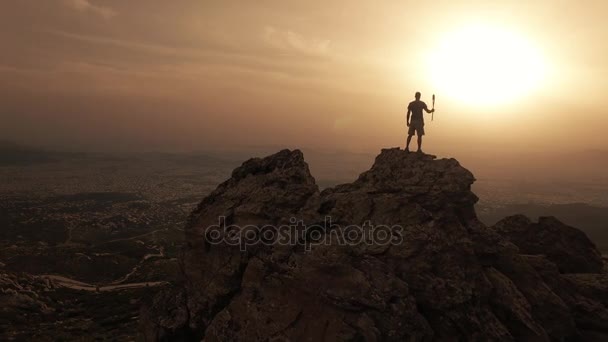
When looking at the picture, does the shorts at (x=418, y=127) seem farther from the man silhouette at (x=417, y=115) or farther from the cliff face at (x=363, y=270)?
the cliff face at (x=363, y=270)

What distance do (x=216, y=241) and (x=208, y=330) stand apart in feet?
29.7

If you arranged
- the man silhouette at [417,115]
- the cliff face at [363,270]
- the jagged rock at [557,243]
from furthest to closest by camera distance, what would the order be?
the jagged rock at [557,243], the man silhouette at [417,115], the cliff face at [363,270]

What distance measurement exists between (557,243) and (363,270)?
38950mm

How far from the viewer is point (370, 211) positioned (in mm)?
37000

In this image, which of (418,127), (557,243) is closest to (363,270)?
(418,127)

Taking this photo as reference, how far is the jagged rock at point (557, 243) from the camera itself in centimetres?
5228

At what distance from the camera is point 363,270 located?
1195 inches

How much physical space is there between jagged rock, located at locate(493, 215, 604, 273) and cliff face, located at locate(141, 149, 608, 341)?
6.01 meters

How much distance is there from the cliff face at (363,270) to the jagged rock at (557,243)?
19.7ft

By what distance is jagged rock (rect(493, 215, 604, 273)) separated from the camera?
5228cm

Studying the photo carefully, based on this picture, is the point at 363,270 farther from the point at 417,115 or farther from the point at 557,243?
the point at 557,243

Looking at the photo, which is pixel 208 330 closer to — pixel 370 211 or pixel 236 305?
pixel 236 305

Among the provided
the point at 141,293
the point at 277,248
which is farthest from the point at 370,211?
the point at 141,293

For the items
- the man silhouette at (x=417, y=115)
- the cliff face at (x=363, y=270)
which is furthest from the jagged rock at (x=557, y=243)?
the man silhouette at (x=417, y=115)
